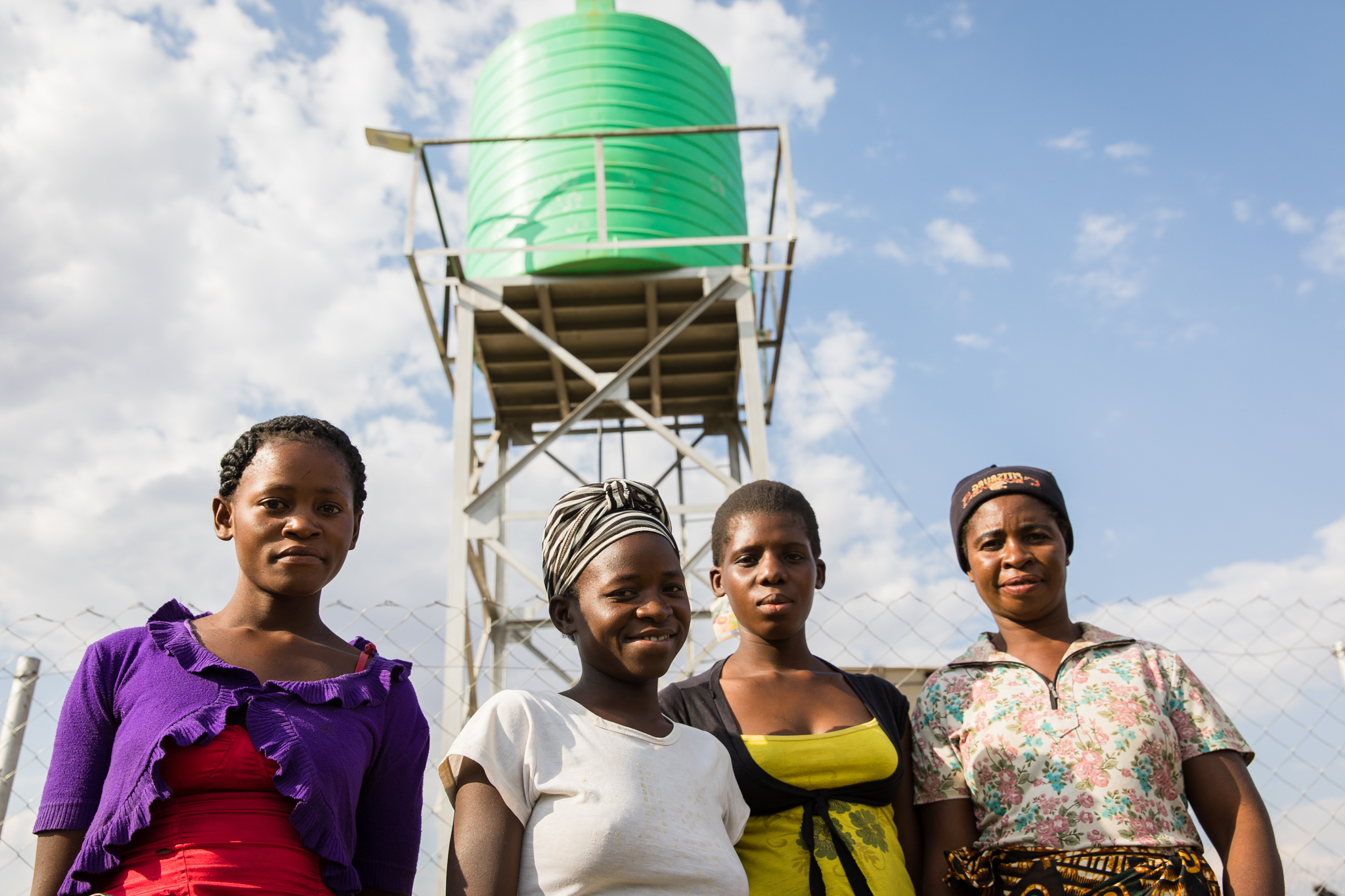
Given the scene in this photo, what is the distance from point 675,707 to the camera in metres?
2.00

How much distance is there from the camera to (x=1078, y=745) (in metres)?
1.87

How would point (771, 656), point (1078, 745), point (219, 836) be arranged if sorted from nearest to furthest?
1. point (219, 836)
2. point (1078, 745)
3. point (771, 656)

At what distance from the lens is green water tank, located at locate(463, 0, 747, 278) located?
6625 millimetres

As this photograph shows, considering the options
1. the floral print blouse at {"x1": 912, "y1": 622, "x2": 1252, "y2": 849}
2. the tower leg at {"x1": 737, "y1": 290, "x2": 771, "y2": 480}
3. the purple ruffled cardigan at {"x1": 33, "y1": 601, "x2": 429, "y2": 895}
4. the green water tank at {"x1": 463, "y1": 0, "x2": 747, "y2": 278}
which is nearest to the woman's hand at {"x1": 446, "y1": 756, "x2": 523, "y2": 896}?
the purple ruffled cardigan at {"x1": 33, "y1": 601, "x2": 429, "y2": 895}

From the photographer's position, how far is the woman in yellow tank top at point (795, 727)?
1758 mm

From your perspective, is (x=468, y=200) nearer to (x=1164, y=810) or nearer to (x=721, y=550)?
(x=721, y=550)

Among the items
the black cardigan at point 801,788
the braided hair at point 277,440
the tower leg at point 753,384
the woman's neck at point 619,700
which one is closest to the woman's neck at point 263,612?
the braided hair at point 277,440

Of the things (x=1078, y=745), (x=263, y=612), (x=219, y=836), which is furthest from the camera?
(x=1078, y=745)

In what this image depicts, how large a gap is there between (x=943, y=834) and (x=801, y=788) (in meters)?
0.34

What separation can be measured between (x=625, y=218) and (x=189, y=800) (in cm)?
562

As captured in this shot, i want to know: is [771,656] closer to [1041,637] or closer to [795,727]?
[795,727]

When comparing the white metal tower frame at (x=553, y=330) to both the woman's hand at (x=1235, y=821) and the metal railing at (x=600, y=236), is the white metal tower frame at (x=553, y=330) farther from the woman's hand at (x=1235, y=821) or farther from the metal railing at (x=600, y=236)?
the woman's hand at (x=1235, y=821)

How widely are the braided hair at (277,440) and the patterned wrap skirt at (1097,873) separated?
1.42m

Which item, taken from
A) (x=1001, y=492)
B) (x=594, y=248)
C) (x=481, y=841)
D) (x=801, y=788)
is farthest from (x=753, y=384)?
(x=481, y=841)
